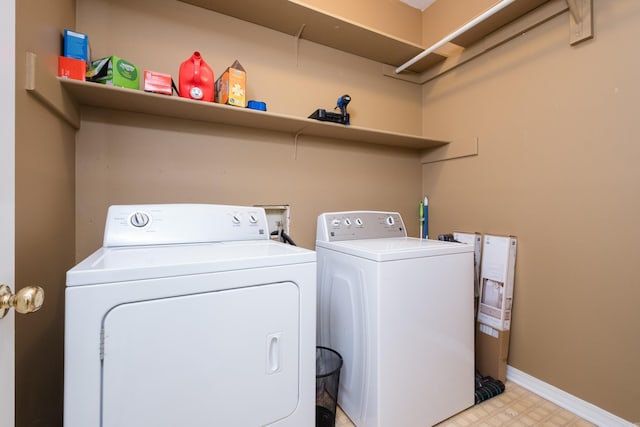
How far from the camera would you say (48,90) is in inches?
41.0

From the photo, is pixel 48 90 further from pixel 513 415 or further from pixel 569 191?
pixel 513 415

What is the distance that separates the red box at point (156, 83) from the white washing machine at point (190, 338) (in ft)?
2.39

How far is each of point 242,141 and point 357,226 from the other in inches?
36.9

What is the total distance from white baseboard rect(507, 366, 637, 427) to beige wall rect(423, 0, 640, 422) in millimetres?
30

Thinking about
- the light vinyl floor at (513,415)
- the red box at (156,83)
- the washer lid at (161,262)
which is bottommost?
the light vinyl floor at (513,415)

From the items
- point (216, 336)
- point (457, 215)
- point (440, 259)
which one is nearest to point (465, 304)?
point (440, 259)

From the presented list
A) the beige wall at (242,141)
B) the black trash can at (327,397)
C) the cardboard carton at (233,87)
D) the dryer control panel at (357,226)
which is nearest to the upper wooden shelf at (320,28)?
the beige wall at (242,141)

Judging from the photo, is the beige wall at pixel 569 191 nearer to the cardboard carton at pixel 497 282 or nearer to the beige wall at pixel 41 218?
the cardboard carton at pixel 497 282

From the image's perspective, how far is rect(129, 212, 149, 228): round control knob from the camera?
1.23 meters

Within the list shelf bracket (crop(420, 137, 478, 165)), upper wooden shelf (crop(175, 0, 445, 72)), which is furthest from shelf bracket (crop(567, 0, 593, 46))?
upper wooden shelf (crop(175, 0, 445, 72))

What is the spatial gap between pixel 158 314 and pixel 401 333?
40.5 inches

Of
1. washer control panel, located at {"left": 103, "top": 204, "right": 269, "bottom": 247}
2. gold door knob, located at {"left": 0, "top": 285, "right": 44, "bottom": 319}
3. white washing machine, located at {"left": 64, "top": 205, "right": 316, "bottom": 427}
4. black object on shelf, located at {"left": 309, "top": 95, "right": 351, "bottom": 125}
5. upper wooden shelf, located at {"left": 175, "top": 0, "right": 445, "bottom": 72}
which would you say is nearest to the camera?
gold door knob, located at {"left": 0, "top": 285, "right": 44, "bottom": 319}

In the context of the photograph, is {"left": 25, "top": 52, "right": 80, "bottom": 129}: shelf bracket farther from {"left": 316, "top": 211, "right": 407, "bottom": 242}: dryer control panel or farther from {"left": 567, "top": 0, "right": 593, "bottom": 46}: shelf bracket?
{"left": 567, "top": 0, "right": 593, "bottom": 46}: shelf bracket

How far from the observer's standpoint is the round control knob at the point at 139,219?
4.03 feet
